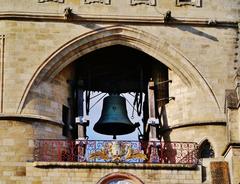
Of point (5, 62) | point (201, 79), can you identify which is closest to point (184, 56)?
point (201, 79)

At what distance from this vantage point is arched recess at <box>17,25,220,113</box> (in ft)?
81.3

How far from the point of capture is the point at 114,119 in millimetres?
25625

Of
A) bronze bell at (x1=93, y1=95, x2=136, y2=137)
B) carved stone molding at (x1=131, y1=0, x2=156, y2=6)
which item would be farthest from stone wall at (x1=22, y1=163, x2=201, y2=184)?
carved stone molding at (x1=131, y1=0, x2=156, y2=6)

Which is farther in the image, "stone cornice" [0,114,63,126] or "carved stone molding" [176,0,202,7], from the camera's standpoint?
"carved stone molding" [176,0,202,7]

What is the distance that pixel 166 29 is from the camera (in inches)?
990

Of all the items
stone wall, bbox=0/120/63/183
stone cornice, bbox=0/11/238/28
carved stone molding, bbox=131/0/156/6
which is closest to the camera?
stone wall, bbox=0/120/63/183

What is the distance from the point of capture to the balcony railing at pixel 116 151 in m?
23.4

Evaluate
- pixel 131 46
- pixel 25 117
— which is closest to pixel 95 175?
pixel 25 117

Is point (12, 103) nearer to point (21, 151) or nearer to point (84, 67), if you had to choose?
point (21, 151)

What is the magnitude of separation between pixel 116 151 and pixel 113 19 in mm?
3759

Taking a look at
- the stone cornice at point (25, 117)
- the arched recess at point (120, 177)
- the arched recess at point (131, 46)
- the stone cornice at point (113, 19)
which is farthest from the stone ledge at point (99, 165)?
the stone cornice at point (113, 19)

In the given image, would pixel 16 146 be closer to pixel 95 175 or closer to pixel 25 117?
pixel 25 117

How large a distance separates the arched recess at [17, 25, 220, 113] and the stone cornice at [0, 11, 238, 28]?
0.24 meters

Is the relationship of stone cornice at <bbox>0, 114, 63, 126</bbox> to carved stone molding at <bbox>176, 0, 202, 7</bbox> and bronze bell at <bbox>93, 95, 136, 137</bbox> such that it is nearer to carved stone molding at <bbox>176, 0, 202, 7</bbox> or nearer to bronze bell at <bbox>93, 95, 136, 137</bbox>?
bronze bell at <bbox>93, 95, 136, 137</bbox>
